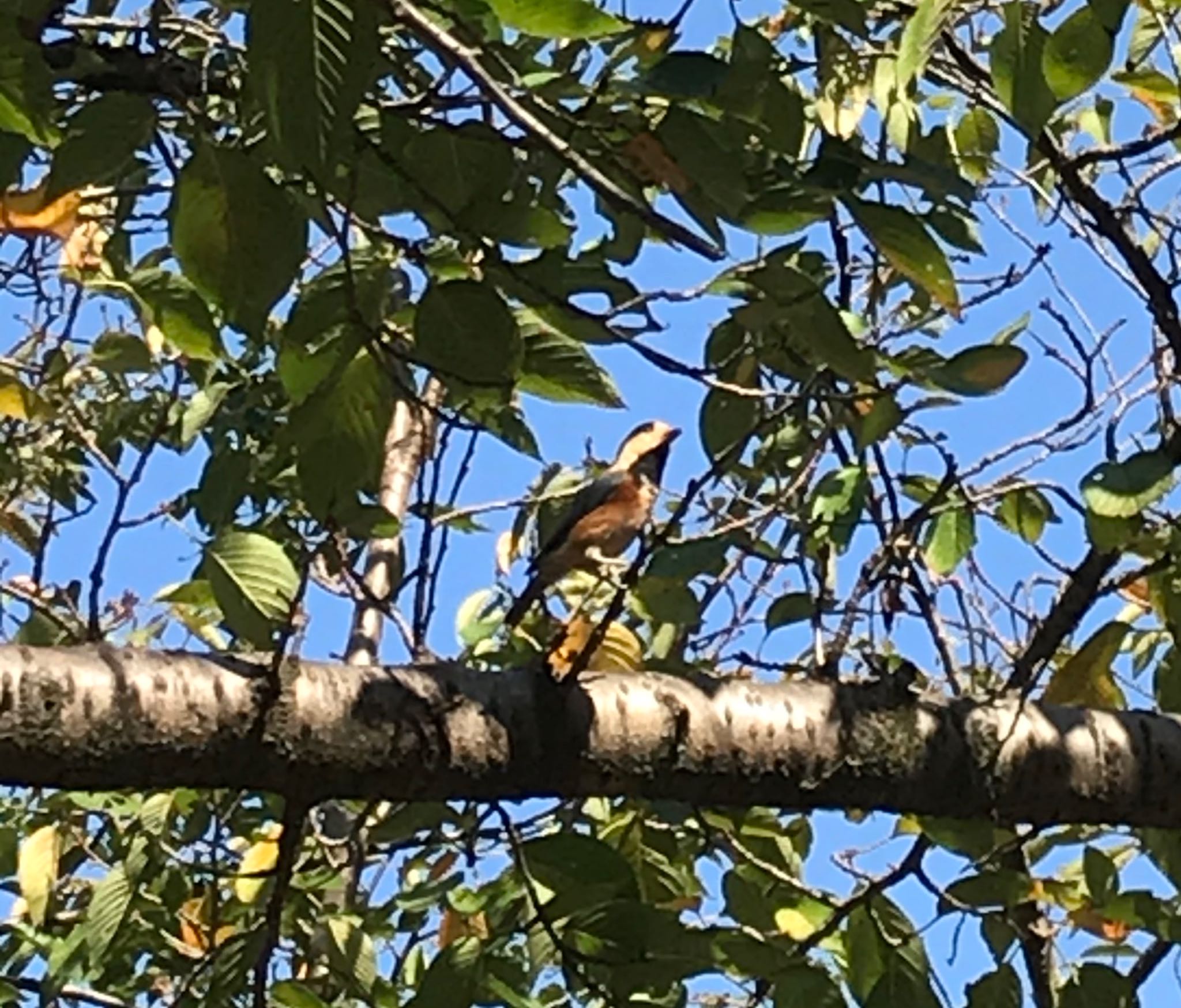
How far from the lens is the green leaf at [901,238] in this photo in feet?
3.42

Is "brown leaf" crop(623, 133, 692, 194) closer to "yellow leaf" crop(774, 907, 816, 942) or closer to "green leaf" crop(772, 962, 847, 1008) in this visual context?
"green leaf" crop(772, 962, 847, 1008)

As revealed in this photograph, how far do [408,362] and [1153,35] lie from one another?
1.20 m

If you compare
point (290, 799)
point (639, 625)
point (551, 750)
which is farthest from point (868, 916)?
point (639, 625)

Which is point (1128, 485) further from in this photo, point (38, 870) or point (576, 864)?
point (38, 870)

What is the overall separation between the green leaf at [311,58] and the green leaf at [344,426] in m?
0.30

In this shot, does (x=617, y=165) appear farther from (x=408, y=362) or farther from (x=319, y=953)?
(x=319, y=953)

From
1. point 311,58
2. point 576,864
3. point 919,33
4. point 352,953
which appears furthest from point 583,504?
point 311,58

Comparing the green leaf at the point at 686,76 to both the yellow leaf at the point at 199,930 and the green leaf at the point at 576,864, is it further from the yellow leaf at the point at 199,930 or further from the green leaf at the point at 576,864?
the yellow leaf at the point at 199,930

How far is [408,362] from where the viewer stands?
3.46 feet

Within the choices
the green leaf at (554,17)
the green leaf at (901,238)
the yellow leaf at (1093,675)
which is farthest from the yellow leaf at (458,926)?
the green leaf at (554,17)

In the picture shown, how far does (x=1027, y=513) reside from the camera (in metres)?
1.71

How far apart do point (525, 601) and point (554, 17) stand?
1.17 m

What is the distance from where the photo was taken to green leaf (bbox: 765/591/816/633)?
66.9 inches

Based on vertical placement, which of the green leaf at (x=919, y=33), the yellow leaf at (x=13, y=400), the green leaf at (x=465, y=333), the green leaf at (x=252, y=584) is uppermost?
the yellow leaf at (x=13, y=400)
